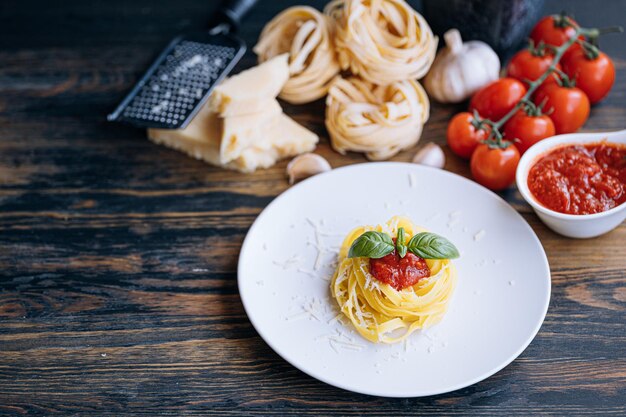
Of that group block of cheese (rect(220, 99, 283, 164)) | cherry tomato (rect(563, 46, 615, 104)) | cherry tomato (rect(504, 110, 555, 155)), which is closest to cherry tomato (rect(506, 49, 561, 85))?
cherry tomato (rect(563, 46, 615, 104))

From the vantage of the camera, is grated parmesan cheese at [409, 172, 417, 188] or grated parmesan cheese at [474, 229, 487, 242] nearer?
grated parmesan cheese at [474, 229, 487, 242]

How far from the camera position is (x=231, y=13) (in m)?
3.11

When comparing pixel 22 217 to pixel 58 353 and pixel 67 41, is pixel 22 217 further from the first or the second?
pixel 67 41

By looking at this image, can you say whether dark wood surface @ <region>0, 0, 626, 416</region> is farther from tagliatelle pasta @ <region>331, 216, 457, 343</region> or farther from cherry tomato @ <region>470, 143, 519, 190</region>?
tagliatelle pasta @ <region>331, 216, 457, 343</region>

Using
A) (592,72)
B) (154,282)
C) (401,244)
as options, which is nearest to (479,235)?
(401,244)

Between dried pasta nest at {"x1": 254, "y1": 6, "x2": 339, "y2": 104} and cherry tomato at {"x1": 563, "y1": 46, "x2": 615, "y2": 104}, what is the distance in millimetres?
906

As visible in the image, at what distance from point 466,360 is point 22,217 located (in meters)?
1.63

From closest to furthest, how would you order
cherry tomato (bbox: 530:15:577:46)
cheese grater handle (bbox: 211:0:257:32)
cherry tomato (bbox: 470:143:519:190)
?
cherry tomato (bbox: 470:143:519:190)
cherry tomato (bbox: 530:15:577:46)
cheese grater handle (bbox: 211:0:257:32)

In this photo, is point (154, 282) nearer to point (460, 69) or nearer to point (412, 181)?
point (412, 181)

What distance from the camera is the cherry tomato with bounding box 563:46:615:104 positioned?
8.87 ft

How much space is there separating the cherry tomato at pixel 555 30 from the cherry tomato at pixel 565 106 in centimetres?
31

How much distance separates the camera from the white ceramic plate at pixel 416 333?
196 centimetres

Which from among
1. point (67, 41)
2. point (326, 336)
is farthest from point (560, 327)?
point (67, 41)

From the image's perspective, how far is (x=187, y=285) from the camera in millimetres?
2326
